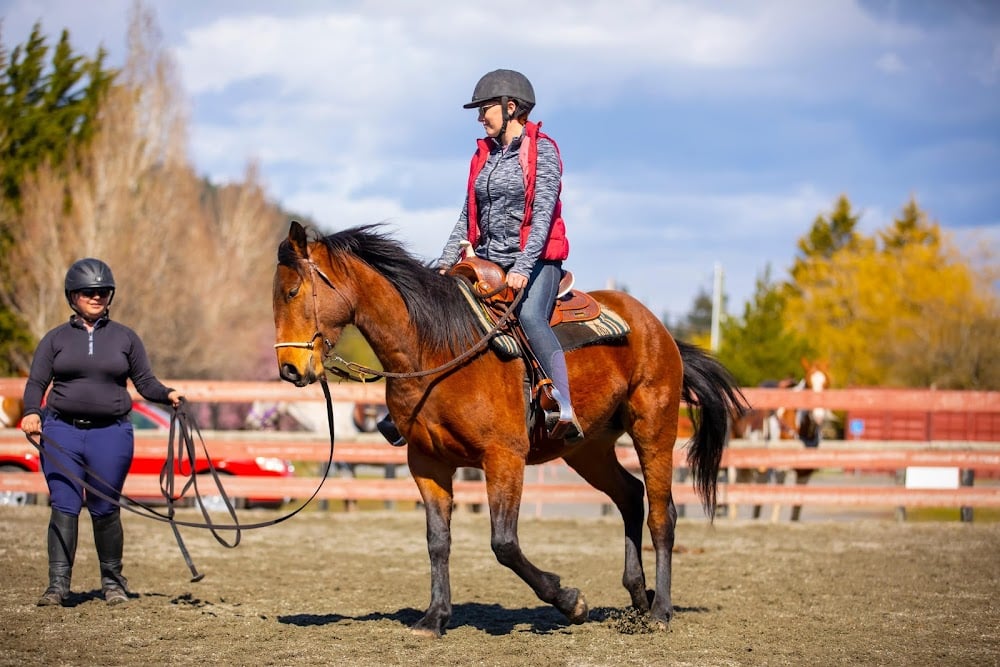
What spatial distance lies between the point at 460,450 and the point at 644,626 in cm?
149

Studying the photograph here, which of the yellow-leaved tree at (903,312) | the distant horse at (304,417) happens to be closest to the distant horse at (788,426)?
the distant horse at (304,417)

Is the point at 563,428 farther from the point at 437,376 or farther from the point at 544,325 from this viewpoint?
the point at 437,376

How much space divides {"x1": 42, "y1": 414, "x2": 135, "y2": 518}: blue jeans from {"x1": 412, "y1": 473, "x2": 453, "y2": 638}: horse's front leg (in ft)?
6.44

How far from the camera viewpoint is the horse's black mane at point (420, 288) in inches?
219

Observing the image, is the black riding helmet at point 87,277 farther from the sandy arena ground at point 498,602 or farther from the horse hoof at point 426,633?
the horse hoof at point 426,633

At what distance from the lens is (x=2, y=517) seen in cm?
1065

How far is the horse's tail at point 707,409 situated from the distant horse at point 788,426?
569 cm

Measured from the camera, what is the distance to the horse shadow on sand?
590 centimetres

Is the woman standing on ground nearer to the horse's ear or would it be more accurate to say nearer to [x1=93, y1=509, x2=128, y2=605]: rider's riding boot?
[x1=93, y1=509, x2=128, y2=605]: rider's riding boot

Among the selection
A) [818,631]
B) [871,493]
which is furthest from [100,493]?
[871,493]

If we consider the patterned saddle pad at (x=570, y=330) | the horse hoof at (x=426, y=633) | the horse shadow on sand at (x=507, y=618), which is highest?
the patterned saddle pad at (x=570, y=330)

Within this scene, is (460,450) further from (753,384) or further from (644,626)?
(753,384)

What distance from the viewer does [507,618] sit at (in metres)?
6.36

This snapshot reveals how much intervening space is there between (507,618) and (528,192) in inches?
102
